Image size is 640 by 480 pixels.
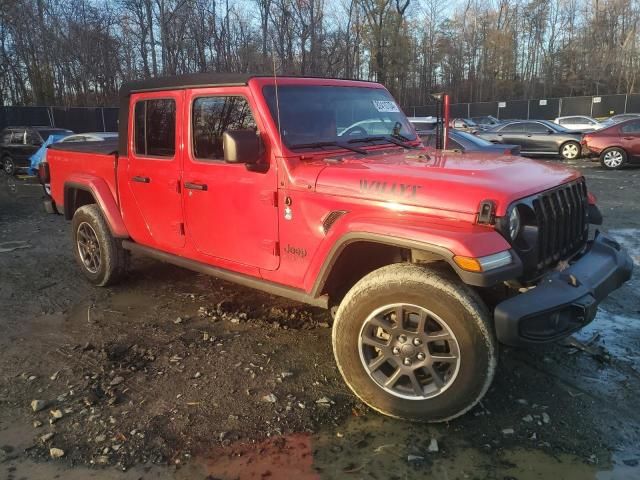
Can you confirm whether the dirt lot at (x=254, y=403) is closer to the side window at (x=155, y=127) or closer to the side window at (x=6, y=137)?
the side window at (x=155, y=127)

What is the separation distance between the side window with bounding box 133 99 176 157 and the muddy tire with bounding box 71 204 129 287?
3.57ft

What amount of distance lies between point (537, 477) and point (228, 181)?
2.70 metres

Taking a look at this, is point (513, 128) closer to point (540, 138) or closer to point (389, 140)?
point (540, 138)

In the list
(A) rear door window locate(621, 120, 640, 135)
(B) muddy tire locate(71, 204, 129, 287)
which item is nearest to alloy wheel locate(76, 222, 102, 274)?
(B) muddy tire locate(71, 204, 129, 287)

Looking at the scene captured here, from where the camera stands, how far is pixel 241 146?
3.25 metres

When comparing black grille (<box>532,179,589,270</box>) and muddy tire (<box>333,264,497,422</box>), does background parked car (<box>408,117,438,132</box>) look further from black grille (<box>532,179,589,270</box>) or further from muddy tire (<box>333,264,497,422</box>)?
muddy tire (<box>333,264,497,422</box>)

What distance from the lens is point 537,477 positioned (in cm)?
259

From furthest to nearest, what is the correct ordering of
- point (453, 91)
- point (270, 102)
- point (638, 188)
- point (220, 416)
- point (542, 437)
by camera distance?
point (453, 91)
point (638, 188)
point (270, 102)
point (220, 416)
point (542, 437)

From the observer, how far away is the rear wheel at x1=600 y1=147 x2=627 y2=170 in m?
14.8

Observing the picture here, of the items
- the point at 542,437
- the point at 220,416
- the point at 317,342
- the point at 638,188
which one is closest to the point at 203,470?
the point at 220,416

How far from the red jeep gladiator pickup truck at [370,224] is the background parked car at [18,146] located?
13601mm

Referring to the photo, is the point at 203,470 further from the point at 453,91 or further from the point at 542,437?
the point at 453,91

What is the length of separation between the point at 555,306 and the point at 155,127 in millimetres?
3440

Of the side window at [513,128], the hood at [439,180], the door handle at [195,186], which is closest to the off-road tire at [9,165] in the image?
the door handle at [195,186]
